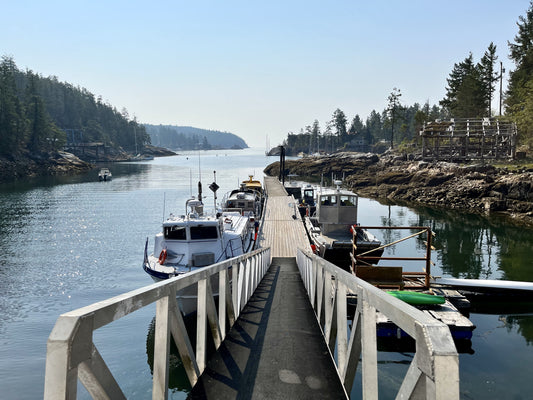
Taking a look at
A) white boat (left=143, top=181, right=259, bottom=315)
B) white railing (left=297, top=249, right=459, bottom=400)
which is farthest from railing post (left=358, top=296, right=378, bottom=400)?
white boat (left=143, top=181, right=259, bottom=315)

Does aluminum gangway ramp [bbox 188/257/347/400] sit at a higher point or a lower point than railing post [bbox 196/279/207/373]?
lower

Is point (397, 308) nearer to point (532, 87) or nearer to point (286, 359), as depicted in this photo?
point (286, 359)

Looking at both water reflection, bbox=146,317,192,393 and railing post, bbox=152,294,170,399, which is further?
water reflection, bbox=146,317,192,393

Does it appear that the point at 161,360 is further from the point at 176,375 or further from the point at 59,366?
the point at 176,375

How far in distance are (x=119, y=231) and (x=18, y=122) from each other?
88.7m


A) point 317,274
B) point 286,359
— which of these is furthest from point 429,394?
point 317,274

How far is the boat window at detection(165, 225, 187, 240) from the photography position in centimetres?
1758

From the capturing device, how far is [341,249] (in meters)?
23.6

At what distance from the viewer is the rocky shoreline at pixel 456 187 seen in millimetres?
44531

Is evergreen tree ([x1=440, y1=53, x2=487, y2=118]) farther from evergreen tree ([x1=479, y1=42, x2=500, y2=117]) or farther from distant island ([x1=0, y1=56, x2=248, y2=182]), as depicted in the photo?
distant island ([x1=0, y1=56, x2=248, y2=182])

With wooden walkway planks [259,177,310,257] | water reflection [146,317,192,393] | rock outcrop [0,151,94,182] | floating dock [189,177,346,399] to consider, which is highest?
rock outcrop [0,151,94,182]

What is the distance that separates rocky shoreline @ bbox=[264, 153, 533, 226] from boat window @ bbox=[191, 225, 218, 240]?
35.9 metres

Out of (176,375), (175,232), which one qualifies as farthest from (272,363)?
(175,232)

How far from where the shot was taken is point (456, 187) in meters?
53.9
